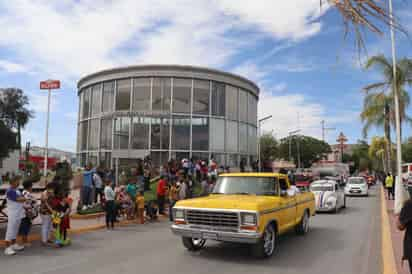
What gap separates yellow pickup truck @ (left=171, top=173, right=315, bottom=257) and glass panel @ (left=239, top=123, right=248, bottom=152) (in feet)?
80.9

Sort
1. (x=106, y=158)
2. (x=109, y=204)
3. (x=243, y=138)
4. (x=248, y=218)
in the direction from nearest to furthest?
1. (x=248, y=218)
2. (x=109, y=204)
3. (x=106, y=158)
4. (x=243, y=138)

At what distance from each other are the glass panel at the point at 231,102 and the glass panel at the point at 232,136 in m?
0.69

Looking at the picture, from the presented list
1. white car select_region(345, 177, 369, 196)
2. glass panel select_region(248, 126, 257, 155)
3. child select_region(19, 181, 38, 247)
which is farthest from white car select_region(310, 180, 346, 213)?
glass panel select_region(248, 126, 257, 155)

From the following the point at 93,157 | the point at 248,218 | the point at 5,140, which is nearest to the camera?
the point at 248,218

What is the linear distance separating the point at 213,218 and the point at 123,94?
2550 cm

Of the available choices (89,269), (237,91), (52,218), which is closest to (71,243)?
(52,218)

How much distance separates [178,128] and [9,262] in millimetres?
23463

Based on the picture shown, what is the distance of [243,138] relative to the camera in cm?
3444

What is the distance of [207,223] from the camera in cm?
726

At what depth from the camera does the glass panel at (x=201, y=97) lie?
30953 mm

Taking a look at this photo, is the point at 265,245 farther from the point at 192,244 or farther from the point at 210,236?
the point at 192,244

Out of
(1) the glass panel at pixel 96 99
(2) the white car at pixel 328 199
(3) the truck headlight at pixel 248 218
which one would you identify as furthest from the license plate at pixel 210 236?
(1) the glass panel at pixel 96 99

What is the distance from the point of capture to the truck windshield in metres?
8.41

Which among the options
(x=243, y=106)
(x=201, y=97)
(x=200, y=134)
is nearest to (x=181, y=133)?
(x=200, y=134)
